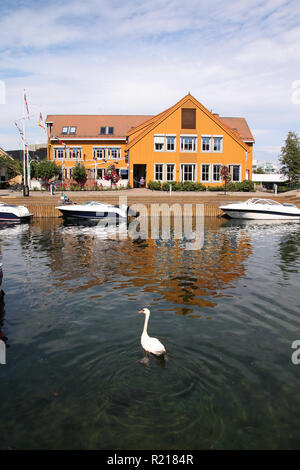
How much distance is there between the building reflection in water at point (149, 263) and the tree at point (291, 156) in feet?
124

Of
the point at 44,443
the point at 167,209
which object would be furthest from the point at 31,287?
the point at 167,209

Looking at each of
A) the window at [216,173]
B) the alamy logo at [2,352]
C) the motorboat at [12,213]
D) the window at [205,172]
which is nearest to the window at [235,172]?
the window at [216,173]

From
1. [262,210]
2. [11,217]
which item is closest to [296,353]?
[262,210]

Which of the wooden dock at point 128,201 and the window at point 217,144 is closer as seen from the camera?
the wooden dock at point 128,201

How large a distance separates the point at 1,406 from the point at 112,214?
24394mm

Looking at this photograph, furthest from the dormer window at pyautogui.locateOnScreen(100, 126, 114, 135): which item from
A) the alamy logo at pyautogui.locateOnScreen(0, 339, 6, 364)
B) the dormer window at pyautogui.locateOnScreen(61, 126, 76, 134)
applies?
the alamy logo at pyautogui.locateOnScreen(0, 339, 6, 364)

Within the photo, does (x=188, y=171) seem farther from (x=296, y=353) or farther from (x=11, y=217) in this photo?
(x=296, y=353)

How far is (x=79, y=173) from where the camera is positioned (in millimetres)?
43594

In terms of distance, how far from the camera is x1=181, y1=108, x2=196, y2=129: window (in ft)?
153

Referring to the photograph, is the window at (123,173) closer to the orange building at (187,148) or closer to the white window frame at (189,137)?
Result: the orange building at (187,148)

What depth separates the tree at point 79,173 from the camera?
43406mm

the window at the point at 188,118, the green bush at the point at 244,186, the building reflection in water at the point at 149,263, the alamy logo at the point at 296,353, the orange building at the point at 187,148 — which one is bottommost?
the alamy logo at the point at 296,353

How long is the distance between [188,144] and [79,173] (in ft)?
48.4

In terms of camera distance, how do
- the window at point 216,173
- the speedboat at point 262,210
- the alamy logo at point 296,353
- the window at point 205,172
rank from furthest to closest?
the window at point 205,172, the window at point 216,173, the speedboat at point 262,210, the alamy logo at point 296,353
